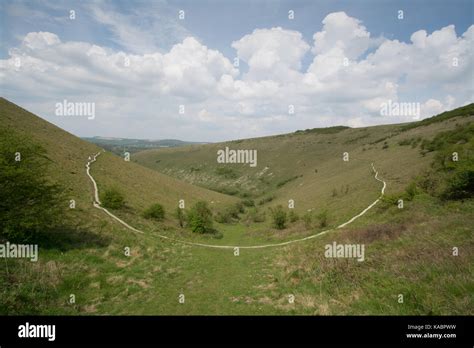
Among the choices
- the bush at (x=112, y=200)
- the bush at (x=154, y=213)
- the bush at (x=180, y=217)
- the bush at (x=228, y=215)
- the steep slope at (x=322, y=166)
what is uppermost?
the steep slope at (x=322, y=166)

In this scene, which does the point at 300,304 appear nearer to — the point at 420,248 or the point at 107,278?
the point at 420,248

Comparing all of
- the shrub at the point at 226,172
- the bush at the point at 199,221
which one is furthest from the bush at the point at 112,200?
the shrub at the point at 226,172

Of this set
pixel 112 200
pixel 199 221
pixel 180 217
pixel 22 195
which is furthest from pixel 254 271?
pixel 112 200

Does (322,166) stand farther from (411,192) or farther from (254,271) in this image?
(254,271)

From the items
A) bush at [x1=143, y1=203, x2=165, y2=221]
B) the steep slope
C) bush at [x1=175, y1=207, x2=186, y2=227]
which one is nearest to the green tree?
bush at [x1=143, y1=203, x2=165, y2=221]

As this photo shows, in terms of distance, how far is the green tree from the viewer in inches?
529

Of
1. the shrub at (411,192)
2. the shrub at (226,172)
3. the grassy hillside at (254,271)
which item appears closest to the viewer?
the grassy hillside at (254,271)

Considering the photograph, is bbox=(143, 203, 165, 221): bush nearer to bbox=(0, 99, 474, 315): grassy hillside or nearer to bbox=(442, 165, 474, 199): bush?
bbox=(0, 99, 474, 315): grassy hillside

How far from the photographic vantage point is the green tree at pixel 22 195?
13.4 meters

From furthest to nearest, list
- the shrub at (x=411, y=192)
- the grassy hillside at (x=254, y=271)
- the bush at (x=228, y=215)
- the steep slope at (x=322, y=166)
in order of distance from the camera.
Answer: the bush at (x=228, y=215)
the steep slope at (x=322, y=166)
the shrub at (x=411, y=192)
the grassy hillside at (x=254, y=271)

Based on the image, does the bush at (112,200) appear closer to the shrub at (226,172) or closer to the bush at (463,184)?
the bush at (463,184)

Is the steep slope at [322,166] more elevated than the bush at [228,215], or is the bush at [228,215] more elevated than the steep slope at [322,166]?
the steep slope at [322,166]
